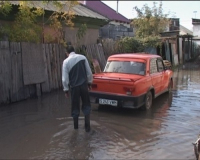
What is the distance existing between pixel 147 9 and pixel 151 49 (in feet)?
22.7

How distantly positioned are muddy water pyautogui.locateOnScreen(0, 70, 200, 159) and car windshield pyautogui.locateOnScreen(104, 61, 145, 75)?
3.61 ft

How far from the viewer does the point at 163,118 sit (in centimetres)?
727

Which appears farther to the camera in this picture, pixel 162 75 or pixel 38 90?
pixel 38 90

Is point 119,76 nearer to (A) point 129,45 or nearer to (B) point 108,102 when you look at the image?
(B) point 108,102

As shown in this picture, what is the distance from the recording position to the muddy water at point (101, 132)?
4.95 m

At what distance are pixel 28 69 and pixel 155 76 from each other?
13.5ft

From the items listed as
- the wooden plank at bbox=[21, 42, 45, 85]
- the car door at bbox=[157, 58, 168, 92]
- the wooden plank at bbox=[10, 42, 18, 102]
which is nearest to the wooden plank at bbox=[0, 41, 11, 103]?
the wooden plank at bbox=[10, 42, 18, 102]

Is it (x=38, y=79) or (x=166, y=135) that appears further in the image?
(x=38, y=79)

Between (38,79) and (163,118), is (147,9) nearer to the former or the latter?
(38,79)

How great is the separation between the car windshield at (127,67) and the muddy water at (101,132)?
1100 mm

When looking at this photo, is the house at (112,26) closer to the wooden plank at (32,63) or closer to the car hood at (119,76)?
the wooden plank at (32,63)

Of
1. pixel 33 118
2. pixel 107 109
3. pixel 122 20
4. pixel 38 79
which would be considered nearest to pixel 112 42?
pixel 38 79

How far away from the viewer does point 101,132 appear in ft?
20.0

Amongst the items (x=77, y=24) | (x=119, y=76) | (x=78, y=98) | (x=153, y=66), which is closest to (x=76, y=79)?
(x=78, y=98)
